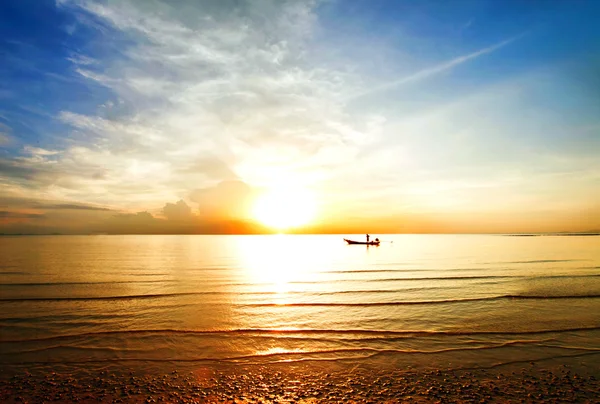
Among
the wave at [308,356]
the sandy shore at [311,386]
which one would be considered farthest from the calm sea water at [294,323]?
the sandy shore at [311,386]

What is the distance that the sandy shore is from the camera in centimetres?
963

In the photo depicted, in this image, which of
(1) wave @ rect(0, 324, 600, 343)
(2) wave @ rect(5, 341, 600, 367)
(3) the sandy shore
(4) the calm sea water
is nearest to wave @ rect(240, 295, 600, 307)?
(4) the calm sea water

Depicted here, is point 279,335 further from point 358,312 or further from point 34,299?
point 34,299

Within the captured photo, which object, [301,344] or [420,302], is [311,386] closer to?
[301,344]

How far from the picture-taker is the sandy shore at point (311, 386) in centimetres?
963

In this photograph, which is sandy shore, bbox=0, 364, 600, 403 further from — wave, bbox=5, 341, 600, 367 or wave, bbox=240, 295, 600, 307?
wave, bbox=240, 295, 600, 307

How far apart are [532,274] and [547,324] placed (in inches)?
953

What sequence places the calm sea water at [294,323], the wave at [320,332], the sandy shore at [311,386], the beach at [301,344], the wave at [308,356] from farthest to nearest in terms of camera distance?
1. the wave at [320,332]
2. the calm sea water at [294,323]
3. the wave at [308,356]
4. the beach at [301,344]
5. the sandy shore at [311,386]

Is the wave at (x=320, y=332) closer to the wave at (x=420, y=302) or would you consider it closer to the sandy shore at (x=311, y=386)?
the sandy shore at (x=311, y=386)

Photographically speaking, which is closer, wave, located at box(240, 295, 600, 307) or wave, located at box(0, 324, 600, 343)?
wave, located at box(0, 324, 600, 343)

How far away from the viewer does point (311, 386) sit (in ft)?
34.6

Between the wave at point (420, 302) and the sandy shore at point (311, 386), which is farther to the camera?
the wave at point (420, 302)

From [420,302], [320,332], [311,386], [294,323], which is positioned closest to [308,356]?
[311,386]

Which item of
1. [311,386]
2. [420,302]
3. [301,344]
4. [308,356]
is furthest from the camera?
[420,302]
